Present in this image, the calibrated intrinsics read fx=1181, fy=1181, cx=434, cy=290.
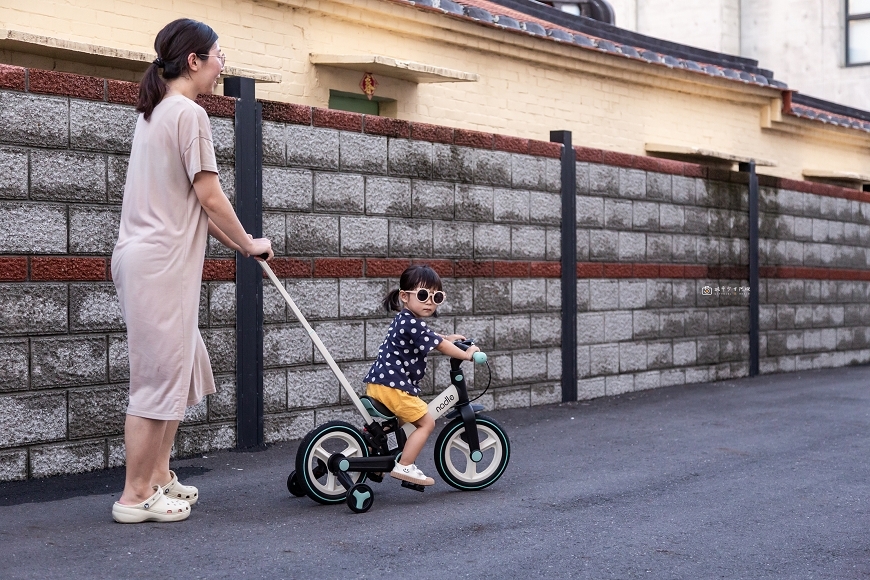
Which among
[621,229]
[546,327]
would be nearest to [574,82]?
Result: [621,229]

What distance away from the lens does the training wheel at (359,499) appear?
5.87m

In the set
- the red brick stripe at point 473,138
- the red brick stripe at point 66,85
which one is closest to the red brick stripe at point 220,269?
the red brick stripe at point 66,85

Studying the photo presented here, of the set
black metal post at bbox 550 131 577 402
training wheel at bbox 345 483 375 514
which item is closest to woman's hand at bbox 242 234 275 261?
training wheel at bbox 345 483 375 514

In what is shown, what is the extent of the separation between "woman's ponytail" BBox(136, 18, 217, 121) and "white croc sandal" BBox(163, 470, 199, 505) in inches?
69.1

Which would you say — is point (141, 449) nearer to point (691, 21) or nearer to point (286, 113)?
point (286, 113)

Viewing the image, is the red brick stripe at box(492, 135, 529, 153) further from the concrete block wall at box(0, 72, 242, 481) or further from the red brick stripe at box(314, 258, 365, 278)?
the concrete block wall at box(0, 72, 242, 481)

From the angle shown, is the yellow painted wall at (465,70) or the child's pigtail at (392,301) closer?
the child's pigtail at (392,301)

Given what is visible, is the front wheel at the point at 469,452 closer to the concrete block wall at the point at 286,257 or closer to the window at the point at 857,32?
the concrete block wall at the point at 286,257

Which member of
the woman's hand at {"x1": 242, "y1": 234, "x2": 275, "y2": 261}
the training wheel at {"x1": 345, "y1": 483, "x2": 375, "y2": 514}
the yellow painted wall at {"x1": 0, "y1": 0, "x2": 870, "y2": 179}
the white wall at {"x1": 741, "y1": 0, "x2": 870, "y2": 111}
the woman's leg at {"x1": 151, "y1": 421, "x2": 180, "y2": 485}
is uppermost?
the white wall at {"x1": 741, "y1": 0, "x2": 870, "y2": 111}

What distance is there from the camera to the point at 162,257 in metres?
5.39

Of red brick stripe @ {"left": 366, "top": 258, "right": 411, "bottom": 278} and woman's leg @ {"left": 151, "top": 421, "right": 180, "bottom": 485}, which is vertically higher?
red brick stripe @ {"left": 366, "top": 258, "right": 411, "bottom": 278}

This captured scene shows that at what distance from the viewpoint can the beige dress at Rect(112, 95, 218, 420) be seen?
5387 millimetres

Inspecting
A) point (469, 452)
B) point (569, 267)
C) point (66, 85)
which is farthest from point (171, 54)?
point (569, 267)

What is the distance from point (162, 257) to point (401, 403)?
1.52m
